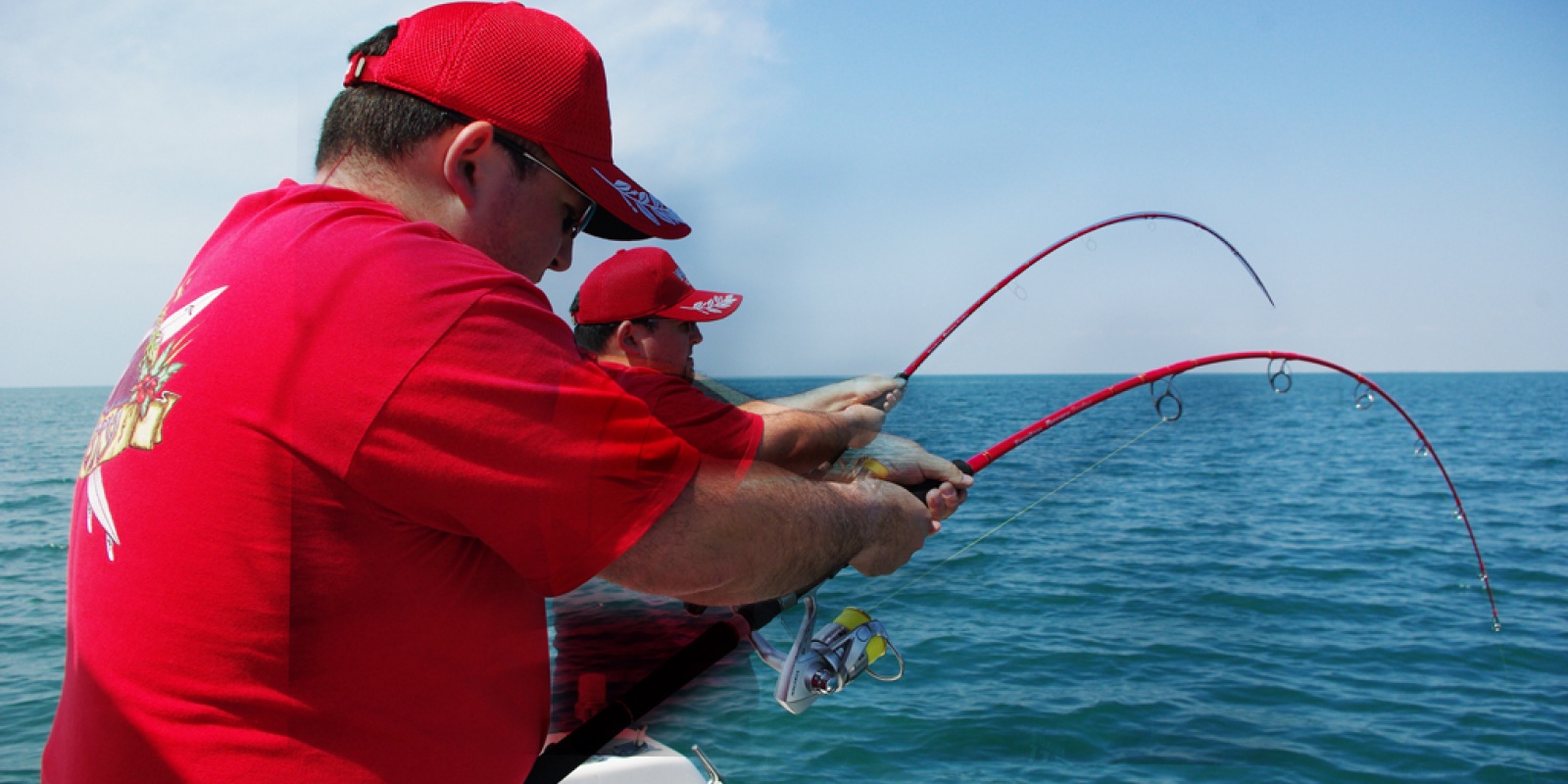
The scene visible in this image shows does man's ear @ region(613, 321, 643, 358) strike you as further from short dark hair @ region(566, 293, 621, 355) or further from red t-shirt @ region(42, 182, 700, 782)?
red t-shirt @ region(42, 182, 700, 782)

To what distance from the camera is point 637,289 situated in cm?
341

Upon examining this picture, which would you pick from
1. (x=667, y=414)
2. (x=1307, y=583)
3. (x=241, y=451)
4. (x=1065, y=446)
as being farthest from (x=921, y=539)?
(x=1307, y=583)

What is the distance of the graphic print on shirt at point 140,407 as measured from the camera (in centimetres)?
102

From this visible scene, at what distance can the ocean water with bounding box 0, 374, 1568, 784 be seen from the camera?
4.14 m

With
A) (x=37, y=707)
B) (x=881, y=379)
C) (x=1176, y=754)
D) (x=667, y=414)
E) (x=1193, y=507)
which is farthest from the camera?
(x=1193, y=507)

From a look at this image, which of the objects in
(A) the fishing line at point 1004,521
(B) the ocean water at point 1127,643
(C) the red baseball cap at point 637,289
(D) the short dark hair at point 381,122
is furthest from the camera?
(B) the ocean water at point 1127,643

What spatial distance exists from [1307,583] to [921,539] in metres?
11.6

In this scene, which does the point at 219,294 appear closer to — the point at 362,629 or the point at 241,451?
the point at 241,451

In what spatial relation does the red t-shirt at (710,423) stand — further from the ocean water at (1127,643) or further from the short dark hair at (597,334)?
the short dark hair at (597,334)

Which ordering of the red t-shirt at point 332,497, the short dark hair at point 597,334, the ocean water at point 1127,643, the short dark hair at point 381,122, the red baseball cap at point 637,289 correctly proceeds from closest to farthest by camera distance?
1. the red t-shirt at point 332,497
2. the short dark hair at point 381,122
3. the red baseball cap at point 637,289
4. the short dark hair at point 597,334
5. the ocean water at point 1127,643

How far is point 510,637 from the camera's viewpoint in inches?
45.6

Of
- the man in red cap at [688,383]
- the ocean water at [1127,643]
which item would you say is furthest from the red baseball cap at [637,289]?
the ocean water at [1127,643]

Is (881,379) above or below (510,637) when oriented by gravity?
above

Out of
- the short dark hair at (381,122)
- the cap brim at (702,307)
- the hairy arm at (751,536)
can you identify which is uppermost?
the short dark hair at (381,122)
